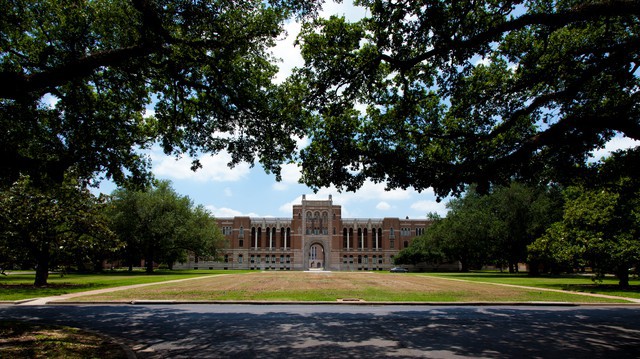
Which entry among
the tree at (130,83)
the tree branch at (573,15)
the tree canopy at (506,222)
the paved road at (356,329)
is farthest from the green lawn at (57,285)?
the tree canopy at (506,222)

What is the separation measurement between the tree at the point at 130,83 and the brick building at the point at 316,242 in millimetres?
82704

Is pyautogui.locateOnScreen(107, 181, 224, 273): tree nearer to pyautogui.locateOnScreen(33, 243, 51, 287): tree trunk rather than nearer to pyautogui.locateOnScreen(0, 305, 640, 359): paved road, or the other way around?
pyautogui.locateOnScreen(33, 243, 51, 287): tree trunk

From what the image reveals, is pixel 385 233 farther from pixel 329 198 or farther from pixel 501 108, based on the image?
pixel 501 108

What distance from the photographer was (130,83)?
14.1 meters

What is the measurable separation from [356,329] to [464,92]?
360 inches

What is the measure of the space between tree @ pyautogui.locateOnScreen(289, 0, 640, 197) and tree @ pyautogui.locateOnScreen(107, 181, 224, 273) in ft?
129

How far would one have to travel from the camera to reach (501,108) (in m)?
15.6

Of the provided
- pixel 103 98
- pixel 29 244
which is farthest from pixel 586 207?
pixel 29 244

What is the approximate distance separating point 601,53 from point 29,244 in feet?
97.5

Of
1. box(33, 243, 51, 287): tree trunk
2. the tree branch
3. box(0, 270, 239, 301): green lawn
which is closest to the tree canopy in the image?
box(0, 270, 239, 301): green lawn

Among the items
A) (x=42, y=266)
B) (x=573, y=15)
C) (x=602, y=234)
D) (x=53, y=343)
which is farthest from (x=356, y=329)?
(x=42, y=266)

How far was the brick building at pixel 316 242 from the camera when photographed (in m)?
98.2

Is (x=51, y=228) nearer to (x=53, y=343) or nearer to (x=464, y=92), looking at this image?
(x=53, y=343)

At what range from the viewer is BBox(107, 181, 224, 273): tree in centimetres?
4969
